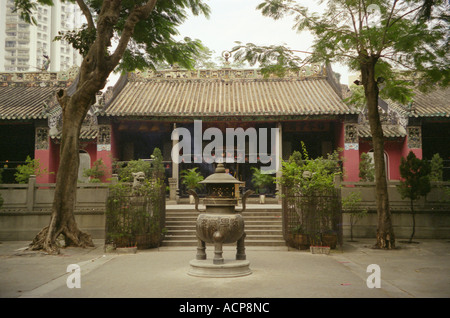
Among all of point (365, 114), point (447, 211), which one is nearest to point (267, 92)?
point (365, 114)

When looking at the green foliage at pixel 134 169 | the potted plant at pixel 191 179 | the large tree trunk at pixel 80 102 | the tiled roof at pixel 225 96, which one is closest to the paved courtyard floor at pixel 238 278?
the large tree trunk at pixel 80 102

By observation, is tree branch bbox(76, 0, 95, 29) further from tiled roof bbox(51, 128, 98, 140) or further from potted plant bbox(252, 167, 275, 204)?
potted plant bbox(252, 167, 275, 204)

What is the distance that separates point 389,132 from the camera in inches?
663

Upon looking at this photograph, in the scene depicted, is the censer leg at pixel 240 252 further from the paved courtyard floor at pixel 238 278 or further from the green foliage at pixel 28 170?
the green foliage at pixel 28 170

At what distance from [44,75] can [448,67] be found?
1725cm

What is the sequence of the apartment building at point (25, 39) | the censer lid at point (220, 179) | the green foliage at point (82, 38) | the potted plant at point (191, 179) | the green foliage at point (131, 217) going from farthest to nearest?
the apartment building at point (25, 39)
the potted plant at point (191, 179)
the green foliage at point (82, 38)
the green foliage at point (131, 217)
the censer lid at point (220, 179)

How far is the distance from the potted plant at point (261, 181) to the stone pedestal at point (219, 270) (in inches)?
371

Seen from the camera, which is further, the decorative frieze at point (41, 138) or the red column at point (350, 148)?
the red column at point (350, 148)

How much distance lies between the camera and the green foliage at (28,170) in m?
14.6

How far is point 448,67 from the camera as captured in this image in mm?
9719

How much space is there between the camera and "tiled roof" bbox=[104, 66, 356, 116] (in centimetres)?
1651

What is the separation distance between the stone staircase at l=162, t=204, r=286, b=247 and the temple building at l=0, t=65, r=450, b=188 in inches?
163

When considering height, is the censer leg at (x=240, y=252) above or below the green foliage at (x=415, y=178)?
below

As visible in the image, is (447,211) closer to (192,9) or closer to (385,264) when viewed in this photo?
(385,264)
